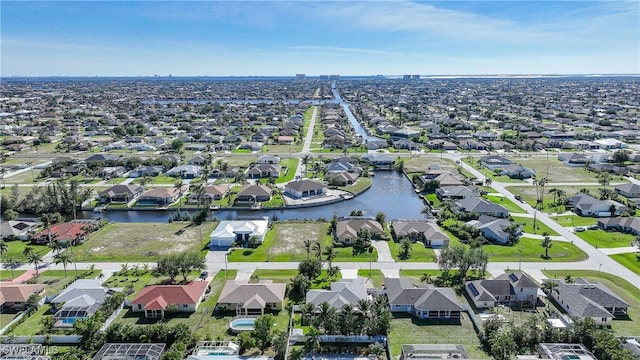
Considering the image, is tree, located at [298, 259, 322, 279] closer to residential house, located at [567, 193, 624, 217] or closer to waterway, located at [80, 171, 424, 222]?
waterway, located at [80, 171, 424, 222]

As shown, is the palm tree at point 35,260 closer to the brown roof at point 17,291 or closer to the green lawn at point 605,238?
the brown roof at point 17,291

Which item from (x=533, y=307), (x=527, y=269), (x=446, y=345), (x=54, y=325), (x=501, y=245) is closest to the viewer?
(x=446, y=345)

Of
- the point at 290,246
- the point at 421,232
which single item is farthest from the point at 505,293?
the point at 290,246

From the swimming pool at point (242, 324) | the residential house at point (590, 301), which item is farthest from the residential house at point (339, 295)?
the residential house at point (590, 301)

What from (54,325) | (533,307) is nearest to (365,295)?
(533,307)

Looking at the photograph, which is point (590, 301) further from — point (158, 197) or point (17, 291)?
point (158, 197)

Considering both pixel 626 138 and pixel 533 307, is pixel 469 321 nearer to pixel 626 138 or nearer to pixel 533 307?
pixel 533 307
